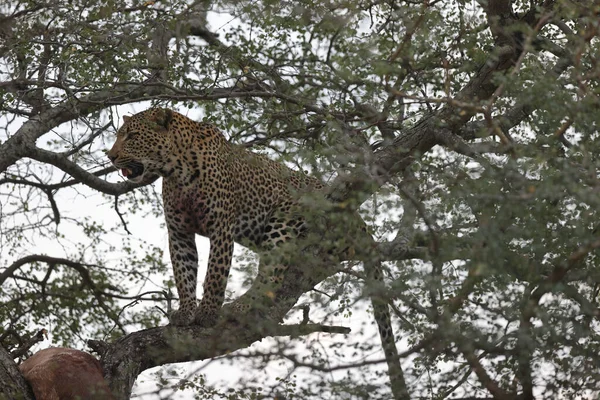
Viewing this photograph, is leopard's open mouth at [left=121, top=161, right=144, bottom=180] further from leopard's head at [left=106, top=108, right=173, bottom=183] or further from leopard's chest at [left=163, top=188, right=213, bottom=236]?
leopard's chest at [left=163, top=188, right=213, bottom=236]

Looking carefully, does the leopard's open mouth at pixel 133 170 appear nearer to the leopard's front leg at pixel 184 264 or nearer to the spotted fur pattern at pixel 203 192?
the spotted fur pattern at pixel 203 192

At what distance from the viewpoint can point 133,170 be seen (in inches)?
403

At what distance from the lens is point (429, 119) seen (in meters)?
9.52

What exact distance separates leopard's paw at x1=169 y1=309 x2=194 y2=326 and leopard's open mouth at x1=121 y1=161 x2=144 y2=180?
54.1 inches

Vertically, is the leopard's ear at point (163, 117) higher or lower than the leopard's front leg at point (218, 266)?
higher

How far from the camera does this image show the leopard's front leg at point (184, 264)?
33.9 ft

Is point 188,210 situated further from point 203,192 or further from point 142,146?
point 142,146

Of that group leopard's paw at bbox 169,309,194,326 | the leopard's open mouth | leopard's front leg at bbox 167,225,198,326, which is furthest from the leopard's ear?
leopard's paw at bbox 169,309,194,326

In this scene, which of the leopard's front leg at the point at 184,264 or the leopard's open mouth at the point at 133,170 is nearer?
the leopard's open mouth at the point at 133,170

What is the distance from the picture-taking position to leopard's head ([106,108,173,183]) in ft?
33.3

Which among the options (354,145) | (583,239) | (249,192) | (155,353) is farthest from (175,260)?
(583,239)

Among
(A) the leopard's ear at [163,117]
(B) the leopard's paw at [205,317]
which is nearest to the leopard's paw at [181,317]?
(B) the leopard's paw at [205,317]

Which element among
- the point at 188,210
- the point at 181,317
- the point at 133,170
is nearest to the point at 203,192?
the point at 188,210

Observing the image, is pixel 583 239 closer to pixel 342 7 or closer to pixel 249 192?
pixel 342 7
